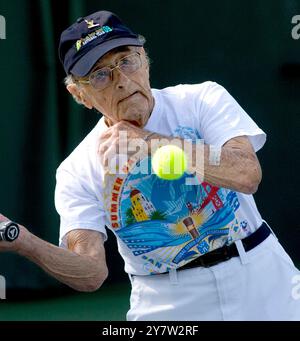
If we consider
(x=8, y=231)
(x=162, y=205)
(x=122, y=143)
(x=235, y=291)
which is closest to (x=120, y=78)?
(x=122, y=143)

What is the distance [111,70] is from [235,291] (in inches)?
36.1

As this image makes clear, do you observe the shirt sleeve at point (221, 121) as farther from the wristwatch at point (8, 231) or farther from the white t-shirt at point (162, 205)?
the wristwatch at point (8, 231)

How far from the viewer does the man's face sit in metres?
3.38

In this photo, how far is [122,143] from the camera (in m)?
3.23

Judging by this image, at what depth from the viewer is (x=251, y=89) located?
571 centimetres

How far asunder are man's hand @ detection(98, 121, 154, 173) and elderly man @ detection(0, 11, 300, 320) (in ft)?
0.24

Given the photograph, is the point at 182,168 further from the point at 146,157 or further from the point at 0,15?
the point at 0,15

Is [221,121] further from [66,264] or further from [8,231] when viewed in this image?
[8,231]

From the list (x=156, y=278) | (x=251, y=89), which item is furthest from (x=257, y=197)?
(x=156, y=278)

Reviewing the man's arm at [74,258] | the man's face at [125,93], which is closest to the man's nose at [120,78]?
the man's face at [125,93]

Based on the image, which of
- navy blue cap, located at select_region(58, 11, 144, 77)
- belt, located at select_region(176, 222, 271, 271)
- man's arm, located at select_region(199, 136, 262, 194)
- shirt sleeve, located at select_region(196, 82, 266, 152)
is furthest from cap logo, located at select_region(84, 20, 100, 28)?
belt, located at select_region(176, 222, 271, 271)

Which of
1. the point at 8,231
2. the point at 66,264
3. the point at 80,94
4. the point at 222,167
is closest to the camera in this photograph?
the point at 8,231

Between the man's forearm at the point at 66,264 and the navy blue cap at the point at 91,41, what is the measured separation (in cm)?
64

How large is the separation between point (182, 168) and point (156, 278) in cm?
52
